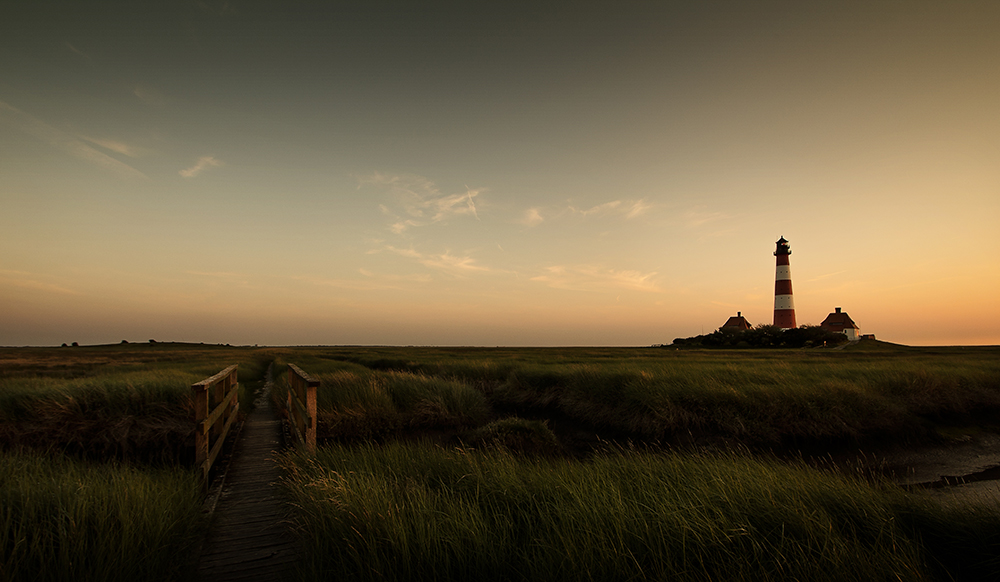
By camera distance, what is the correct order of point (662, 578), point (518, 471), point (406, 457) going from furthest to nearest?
point (406, 457)
point (518, 471)
point (662, 578)

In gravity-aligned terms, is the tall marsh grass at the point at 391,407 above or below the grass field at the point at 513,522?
below

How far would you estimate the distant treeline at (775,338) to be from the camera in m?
54.3

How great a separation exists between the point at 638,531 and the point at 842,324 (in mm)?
91434

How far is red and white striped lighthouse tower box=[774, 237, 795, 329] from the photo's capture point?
191 feet

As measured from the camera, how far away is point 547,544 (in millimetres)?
3455

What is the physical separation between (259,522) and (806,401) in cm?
1340

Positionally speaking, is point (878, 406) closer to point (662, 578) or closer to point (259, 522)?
point (662, 578)

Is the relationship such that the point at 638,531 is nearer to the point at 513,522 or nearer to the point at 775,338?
the point at 513,522

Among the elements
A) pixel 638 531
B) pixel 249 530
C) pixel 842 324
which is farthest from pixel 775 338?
pixel 249 530

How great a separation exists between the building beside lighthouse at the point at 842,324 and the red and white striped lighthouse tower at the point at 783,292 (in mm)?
20257

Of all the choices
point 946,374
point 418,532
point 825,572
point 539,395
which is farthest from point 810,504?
point 946,374

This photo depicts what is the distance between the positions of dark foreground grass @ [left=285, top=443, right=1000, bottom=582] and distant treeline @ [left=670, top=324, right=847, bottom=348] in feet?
194

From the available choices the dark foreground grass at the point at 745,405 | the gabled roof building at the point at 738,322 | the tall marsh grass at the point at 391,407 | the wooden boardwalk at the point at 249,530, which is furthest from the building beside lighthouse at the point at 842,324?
the wooden boardwalk at the point at 249,530

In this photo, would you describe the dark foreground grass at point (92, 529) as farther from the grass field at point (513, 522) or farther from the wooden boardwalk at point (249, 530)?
the wooden boardwalk at point (249, 530)
